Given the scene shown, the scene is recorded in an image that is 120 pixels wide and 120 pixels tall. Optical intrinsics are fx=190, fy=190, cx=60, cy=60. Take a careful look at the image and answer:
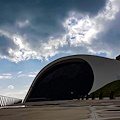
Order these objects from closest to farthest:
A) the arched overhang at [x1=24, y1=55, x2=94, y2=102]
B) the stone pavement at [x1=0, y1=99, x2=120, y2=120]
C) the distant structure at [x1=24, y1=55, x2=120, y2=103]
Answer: the stone pavement at [x1=0, y1=99, x2=120, y2=120], the distant structure at [x1=24, y1=55, x2=120, y2=103], the arched overhang at [x1=24, y1=55, x2=94, y2=102]

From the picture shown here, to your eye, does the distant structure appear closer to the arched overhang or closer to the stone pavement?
the arched overhang

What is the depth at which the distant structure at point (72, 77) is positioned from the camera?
51.7 metres

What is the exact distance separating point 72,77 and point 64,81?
107 inches

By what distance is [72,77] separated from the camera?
56.5 meters

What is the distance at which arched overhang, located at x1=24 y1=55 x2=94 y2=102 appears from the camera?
5422 cm

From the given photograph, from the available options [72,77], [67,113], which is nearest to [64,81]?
[72,77]

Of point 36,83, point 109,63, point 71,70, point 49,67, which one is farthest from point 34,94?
point 109,63

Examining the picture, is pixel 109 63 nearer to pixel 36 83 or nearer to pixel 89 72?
pixel 89 72

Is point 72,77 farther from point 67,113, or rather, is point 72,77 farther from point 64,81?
point 67,113

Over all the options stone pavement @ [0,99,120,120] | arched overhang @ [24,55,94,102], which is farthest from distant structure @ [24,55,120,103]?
stone pavement @ [0,99,120,120]

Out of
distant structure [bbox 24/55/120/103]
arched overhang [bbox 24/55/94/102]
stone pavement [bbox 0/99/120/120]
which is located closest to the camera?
stone pavement [bbox 0/99/120/120]

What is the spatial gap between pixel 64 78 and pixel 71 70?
323 centimetres

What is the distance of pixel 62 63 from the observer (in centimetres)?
5778

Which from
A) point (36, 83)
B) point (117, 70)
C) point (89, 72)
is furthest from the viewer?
point (36, 83)
